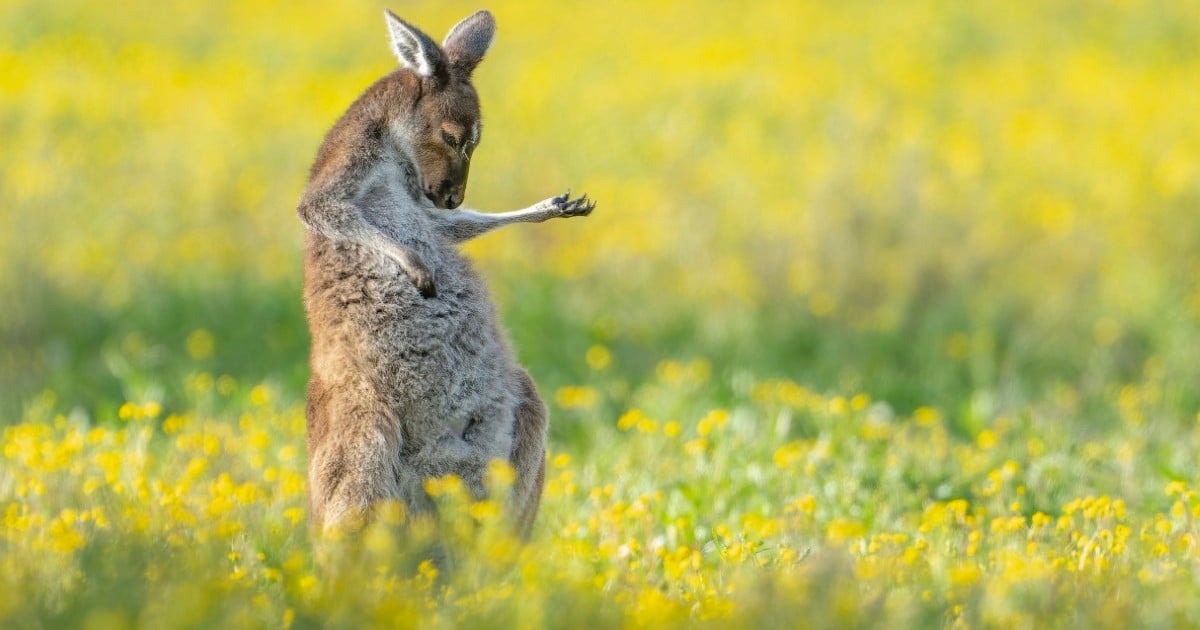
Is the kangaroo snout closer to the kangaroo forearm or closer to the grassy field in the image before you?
the kangaroo forearm

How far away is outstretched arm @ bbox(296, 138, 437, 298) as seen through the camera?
14.3 feet

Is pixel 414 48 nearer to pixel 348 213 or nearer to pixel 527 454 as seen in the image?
pixel 348 213

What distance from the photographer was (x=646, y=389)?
8.07 meters

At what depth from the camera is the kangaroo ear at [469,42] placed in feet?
15.6

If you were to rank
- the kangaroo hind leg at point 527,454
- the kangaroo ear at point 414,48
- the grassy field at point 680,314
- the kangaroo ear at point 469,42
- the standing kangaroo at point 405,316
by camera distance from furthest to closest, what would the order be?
1. the kangaroo ear at point 469,42
2. the kangaroo hind leg at point 527,454
3. the kangaroo ear at point 414,48
4. the standing kangaroo at point 405,316
5. the grassy field at point 680,314

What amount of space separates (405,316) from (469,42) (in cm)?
99

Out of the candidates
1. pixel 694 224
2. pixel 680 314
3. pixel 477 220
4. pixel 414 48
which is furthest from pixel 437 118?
pixel 694 224

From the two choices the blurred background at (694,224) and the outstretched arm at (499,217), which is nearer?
the outstretched arm at (499,217)

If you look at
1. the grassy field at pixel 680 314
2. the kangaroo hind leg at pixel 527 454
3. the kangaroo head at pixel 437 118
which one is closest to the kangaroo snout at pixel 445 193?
the kangaroo head at pixel 437 118

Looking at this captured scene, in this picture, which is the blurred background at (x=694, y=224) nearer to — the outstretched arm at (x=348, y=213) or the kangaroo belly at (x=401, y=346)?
the kangaroo belly at (x=401, y=346)

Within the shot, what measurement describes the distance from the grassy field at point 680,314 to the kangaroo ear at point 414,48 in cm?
136

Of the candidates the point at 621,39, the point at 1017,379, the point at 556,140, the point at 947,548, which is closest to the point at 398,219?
the point at 947,548

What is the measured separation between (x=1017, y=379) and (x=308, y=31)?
11602 mm

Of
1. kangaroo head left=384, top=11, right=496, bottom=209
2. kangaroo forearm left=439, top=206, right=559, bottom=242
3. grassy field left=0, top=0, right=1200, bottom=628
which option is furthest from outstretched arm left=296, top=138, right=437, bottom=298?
grassy field left=0, top=0, right=1200, bottom=628
